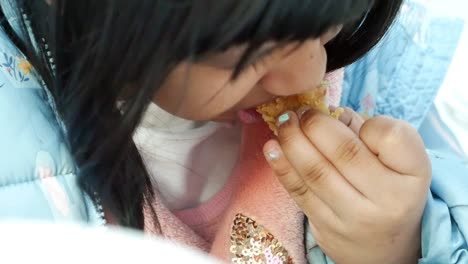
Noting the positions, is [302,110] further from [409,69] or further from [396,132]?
[409,69]

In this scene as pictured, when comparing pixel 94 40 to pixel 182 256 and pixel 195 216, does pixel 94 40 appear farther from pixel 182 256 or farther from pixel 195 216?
pixel 195 216

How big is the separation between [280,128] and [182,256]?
0.45 m

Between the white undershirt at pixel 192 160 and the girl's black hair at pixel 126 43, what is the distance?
0.17m

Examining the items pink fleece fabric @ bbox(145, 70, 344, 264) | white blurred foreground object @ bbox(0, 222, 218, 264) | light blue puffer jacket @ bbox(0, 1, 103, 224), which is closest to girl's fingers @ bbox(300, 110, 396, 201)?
pink fleece fabric @ bbox(145, 70, 344, 264)

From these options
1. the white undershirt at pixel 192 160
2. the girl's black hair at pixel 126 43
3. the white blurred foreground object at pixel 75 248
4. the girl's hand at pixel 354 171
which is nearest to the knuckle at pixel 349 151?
the girl's hand at pixel 354 171

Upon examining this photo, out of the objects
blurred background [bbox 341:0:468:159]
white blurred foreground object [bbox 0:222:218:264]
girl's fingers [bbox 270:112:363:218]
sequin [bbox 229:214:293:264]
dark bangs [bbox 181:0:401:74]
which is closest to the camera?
white blurred foreground object [bbox 0:222:218:264]

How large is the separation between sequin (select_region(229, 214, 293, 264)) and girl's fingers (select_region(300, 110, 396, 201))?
0.57ft

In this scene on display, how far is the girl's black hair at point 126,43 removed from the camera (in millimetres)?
A: 468

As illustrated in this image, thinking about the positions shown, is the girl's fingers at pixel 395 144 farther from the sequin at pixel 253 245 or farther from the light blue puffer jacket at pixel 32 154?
the light blue puffer jacket at pixel 32 154

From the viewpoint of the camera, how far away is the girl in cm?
49

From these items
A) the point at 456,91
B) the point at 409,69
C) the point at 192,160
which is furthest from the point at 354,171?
the point at 456,91

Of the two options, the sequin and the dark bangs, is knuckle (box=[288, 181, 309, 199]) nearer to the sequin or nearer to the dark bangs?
the sequin

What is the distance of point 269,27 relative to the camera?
47cm

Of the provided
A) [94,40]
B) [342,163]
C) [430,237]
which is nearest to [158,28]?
[94,40]
